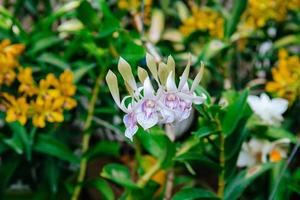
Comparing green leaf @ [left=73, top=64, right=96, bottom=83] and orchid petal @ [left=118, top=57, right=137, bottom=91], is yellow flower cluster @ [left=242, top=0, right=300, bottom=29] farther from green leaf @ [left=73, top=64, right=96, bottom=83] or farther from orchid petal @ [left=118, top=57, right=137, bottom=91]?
orchid petal @ [left=118, top=57, right=137, bottom=91]

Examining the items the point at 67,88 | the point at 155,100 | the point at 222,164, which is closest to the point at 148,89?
the point at 155,100

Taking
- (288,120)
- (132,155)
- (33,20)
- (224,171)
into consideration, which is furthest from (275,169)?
(33,20)

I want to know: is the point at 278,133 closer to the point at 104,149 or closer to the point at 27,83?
the point at 104,149

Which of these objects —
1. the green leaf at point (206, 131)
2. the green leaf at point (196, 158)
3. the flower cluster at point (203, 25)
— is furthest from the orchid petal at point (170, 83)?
the flower cluster at point (203, 25)

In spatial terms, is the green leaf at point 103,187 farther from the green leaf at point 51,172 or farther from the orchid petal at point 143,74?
the orchid petal at point 143,74

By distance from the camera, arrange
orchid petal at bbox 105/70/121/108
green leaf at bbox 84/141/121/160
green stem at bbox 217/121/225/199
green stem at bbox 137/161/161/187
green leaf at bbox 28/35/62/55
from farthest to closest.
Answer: green leaf at bbox 28/35/62/55 → green leaf at bbox 84/141/121/160 → green stem at bbox 137/161/161/187 → green stem at bbox 217/121/225/199 → orchid petal at bbox 105/70/121/108

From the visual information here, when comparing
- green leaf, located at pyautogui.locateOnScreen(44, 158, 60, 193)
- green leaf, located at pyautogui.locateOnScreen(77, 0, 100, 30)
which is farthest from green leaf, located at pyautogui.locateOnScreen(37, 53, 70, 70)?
green leaf, located at pyautogui.locateOnScreen(44, 158, 60, 193)
